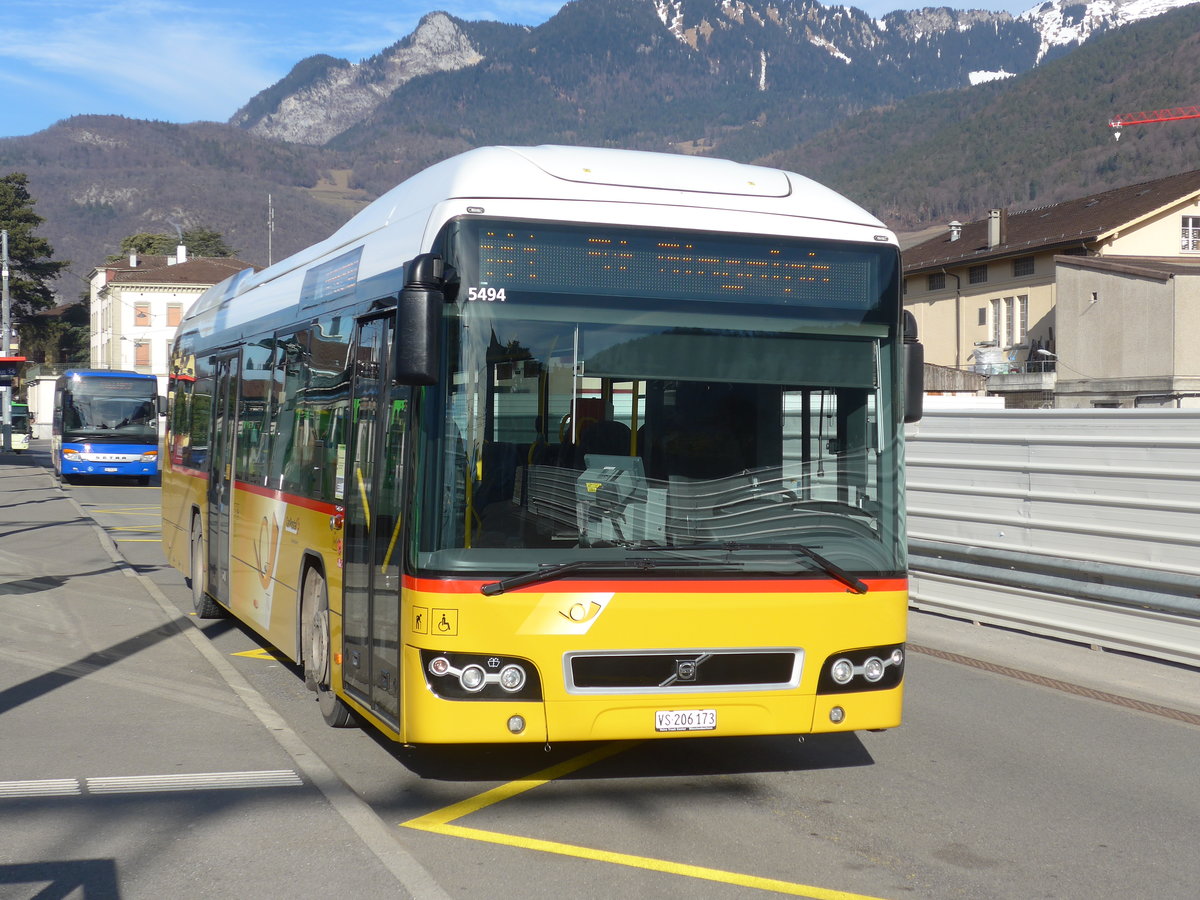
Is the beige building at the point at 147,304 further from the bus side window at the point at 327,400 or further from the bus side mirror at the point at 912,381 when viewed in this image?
the bus side mirror at the point at 912,381

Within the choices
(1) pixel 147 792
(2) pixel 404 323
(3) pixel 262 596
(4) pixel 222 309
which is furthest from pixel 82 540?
(2) pixel 404 323

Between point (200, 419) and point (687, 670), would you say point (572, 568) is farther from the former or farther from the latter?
point (200, 419)

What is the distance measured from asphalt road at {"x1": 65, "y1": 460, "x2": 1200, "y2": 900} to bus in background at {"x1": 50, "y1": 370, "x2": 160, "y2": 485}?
98.1 ft

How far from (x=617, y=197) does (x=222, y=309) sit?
680 cm

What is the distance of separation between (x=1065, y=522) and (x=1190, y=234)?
2183 inches

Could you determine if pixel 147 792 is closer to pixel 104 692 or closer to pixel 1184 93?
pixel 104 692

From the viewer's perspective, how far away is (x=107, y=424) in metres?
37.5

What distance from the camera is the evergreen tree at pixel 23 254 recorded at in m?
102

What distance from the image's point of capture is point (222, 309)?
491 inches

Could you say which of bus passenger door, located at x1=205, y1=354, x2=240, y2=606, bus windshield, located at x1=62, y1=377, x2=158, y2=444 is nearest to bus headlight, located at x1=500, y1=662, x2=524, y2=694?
bus passenger door, located at x1=205, y1=354, x2=240, y2=606

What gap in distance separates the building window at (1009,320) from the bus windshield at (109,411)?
38.5 m

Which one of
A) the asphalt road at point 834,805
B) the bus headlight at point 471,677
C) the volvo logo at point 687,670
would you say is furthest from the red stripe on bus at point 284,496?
the volvo logo at point 687,670

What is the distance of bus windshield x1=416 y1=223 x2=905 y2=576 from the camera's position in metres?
6.24

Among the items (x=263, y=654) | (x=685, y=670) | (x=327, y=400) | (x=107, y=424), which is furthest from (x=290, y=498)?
(x=107, y=424)
